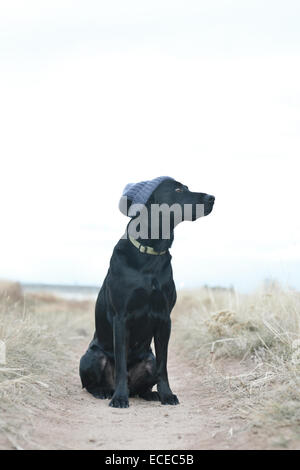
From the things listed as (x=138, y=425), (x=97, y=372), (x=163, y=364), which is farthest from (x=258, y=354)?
(x=138, y=425)

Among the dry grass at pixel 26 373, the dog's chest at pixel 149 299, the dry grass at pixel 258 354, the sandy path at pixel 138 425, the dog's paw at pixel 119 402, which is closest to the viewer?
the sandy path at pixel 138 425

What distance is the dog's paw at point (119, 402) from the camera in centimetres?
456

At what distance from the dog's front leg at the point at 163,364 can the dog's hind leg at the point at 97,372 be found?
45cm

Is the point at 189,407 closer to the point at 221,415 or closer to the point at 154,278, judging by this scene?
the point at 221,415

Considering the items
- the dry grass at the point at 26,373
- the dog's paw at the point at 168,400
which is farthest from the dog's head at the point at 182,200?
the dry grass at the point at 26,373

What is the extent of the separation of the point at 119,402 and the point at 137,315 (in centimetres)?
65

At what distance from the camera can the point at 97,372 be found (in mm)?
5004

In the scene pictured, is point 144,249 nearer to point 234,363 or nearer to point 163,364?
point 163,364

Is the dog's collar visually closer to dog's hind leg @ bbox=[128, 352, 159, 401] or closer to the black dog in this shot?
the black dog

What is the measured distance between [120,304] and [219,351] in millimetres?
2433

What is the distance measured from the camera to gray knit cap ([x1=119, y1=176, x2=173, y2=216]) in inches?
186

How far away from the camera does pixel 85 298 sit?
17938 millimetres

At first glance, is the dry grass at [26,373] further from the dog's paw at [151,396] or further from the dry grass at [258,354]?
the dry grass at [258,354]
